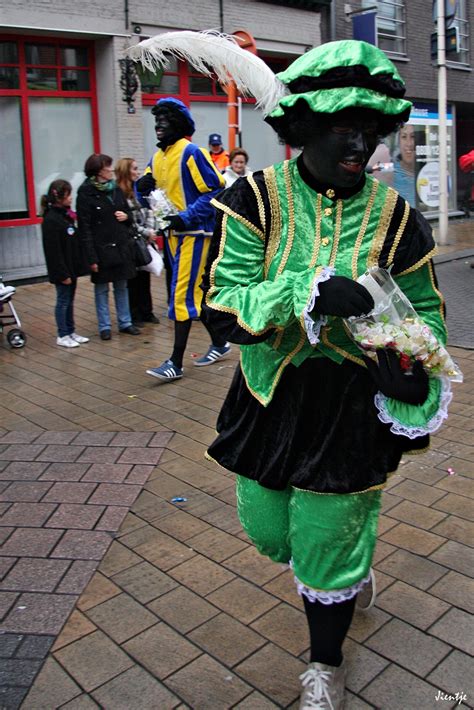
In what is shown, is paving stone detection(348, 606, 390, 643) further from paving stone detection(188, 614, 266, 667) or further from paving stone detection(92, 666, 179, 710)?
paving stone detection(92, 666, 179, 710)

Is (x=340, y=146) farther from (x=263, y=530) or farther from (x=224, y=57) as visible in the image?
(x=224, y=57)

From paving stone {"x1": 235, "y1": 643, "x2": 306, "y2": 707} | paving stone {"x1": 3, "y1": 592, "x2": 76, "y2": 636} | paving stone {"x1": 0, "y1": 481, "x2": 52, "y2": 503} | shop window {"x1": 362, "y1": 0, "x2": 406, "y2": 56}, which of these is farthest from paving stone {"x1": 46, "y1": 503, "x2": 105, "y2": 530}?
shop window {"x1": 362, "y1": 0, "x2": 406, "y2": 56}

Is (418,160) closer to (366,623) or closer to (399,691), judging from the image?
(366,623)

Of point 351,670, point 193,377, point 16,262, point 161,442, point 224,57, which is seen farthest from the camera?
point 16,262

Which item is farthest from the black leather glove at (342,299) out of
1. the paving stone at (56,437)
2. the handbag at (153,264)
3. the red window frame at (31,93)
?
the red window frame at (31,93)

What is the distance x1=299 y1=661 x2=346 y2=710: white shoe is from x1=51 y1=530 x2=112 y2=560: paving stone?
1.33 m

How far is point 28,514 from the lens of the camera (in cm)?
388

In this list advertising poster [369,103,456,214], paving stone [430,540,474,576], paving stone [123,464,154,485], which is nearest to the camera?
paving stone [430,540,474,576]

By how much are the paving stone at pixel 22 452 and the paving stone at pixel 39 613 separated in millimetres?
1627

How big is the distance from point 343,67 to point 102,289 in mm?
6113

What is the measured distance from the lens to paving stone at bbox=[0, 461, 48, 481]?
4.37 meters

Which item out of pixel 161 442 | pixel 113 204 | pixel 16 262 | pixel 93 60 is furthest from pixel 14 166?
pixel 161 442

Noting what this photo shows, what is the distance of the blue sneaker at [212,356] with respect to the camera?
6.75m

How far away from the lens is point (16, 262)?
1152cm
